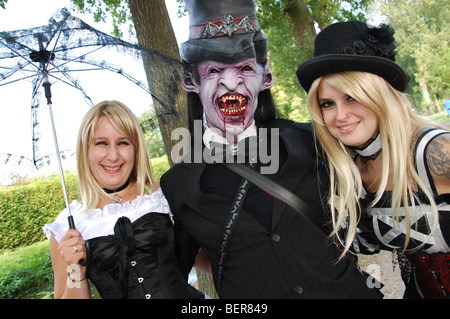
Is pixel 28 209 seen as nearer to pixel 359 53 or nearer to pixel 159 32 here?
pixel 159 32

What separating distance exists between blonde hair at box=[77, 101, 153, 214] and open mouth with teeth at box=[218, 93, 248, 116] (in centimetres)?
64

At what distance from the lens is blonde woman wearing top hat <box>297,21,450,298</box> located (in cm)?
193

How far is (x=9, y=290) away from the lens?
7188mm

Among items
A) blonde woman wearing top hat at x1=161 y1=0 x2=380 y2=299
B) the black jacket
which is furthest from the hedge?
the black jacket

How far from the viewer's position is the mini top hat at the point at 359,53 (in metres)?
2.02

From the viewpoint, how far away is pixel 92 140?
244cm

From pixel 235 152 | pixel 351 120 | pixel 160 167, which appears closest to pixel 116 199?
pixel 235 152

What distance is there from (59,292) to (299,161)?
1702 millimetres

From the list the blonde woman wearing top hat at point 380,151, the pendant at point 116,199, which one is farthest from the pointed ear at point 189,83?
the pendant at point 116,199

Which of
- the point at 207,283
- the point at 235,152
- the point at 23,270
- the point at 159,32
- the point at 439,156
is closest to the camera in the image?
the point at 439,156

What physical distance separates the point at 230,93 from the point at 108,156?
0.92 m

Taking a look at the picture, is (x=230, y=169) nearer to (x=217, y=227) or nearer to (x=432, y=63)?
(x=217, y=227)

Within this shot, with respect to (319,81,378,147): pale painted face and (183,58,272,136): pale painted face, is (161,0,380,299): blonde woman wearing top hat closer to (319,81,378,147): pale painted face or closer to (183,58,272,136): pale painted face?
(183,58,272,136): pale painted face

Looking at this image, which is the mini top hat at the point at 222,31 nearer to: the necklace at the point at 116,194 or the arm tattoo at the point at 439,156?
the necklace at the point at 116,194
